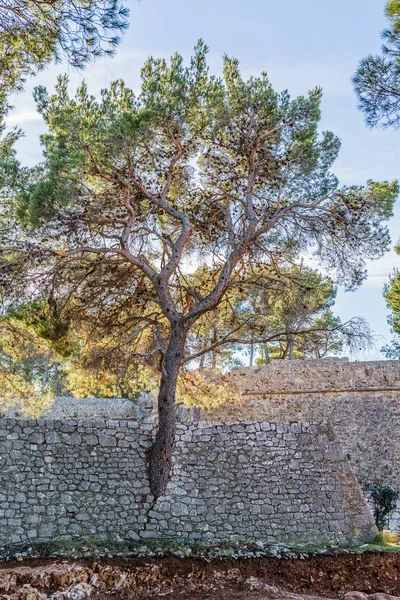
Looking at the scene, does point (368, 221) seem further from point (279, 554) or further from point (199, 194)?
point (279, 554)

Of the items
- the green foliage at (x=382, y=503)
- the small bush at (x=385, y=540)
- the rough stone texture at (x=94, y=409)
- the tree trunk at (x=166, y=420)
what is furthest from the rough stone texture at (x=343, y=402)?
the tree trunk at (x=166, y=420)

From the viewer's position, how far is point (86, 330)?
9.97m

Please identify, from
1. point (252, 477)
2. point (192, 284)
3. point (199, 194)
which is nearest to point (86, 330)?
point (192, 284)

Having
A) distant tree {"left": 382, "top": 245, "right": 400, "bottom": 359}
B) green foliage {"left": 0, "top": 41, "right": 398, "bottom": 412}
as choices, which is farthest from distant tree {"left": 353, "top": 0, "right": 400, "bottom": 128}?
distant tree {"left": 382, "top": 245, "right": 400, "bottom": 359}

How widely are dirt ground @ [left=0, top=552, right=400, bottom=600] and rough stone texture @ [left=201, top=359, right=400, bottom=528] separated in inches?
238

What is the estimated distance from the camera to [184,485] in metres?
8.06

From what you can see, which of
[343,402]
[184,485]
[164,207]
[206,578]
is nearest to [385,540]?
[206,578]

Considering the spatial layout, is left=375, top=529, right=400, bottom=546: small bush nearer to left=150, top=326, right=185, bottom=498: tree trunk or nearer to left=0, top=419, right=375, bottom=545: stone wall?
left=0, top=419, right=375, bottom=545: stone wall

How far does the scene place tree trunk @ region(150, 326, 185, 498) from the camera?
798cm

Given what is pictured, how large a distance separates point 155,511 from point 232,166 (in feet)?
22.5

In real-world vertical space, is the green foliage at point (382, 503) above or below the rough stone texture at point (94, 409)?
below

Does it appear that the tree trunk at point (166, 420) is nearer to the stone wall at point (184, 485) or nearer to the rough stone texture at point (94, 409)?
the stone wall at point (184, 485)

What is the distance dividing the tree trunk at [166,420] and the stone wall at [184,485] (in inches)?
7.2

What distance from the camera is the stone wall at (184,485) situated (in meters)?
7.58
